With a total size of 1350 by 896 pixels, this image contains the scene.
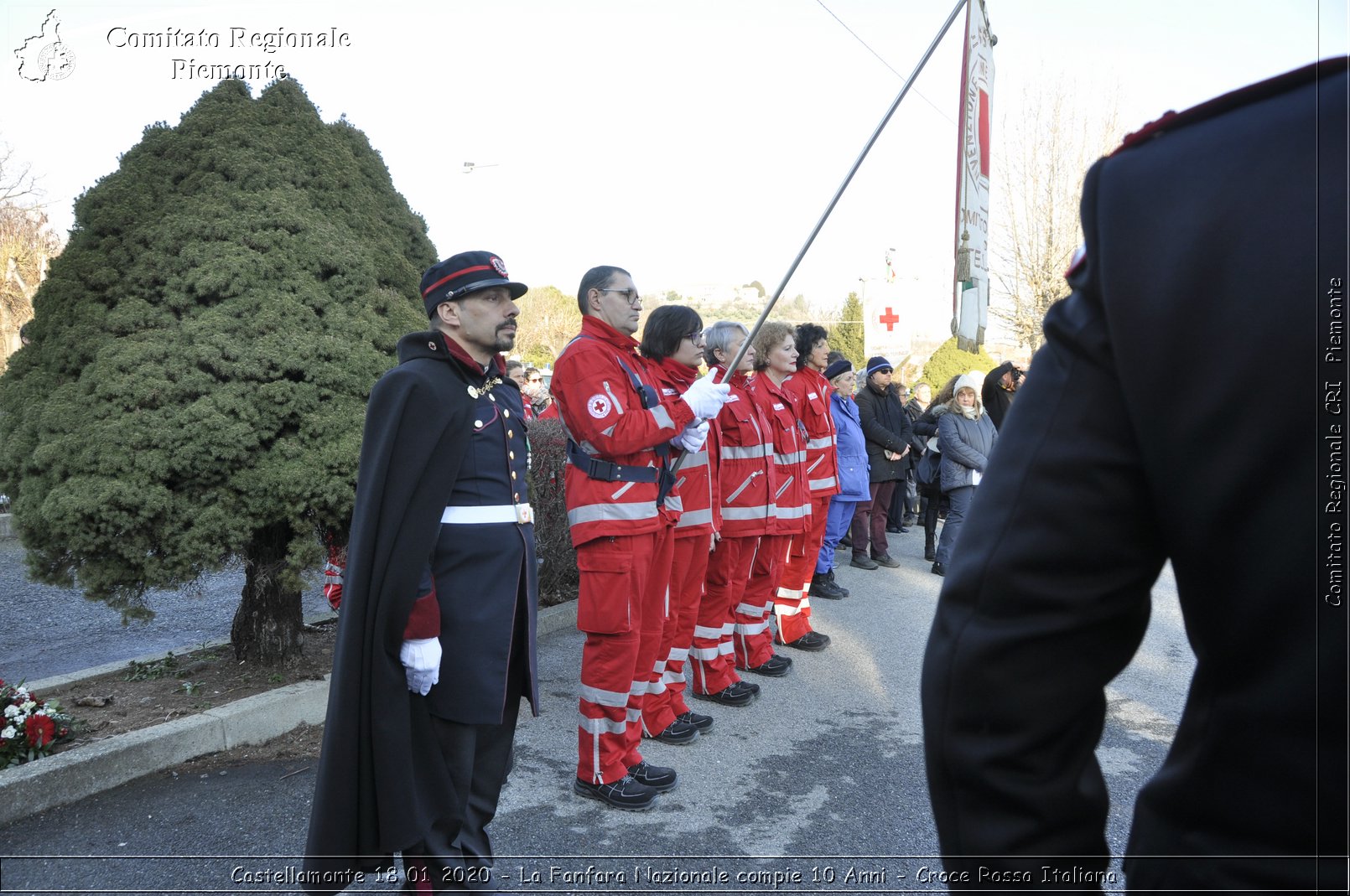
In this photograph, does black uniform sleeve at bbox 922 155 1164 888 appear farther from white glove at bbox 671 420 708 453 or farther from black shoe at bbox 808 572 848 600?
black shoe at bbox 808 572 848 600

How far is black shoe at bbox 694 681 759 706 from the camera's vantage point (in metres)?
5.51

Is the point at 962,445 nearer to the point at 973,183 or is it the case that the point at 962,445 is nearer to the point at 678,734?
the point at 973,183

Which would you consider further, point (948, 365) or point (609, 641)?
point (948, 365)

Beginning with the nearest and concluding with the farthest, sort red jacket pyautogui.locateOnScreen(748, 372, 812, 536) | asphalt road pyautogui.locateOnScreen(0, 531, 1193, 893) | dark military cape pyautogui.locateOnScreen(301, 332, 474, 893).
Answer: dark military cape pyautogui.locateOnScreen(301, 332, 474, 893), asphalt road pyautogui.locateOnScreen(0, 531, 1193, 893), red jacket pyautogui.locateOnScreen(748, 372, 812, 536)

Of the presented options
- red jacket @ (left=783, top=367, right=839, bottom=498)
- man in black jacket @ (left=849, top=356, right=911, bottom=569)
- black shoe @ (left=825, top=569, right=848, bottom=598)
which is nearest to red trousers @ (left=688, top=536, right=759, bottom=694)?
red jacket @ (left=783, top=367, right=839, bottom=498)

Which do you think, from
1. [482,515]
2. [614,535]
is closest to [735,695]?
[614,535]

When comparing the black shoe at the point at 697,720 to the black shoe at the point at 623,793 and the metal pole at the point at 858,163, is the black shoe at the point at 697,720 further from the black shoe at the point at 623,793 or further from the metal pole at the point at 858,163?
the metal pole at the point at 858,163

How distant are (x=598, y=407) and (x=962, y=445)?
18.9 ft

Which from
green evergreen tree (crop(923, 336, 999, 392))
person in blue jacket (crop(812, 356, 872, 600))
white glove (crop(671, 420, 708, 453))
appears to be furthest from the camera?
green evergreen tree (crop(923, 336, 999, 392))

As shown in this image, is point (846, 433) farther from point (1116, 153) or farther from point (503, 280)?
point (1116, 153)

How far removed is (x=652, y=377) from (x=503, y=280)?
142 cm

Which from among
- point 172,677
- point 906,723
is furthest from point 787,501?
point 172,677

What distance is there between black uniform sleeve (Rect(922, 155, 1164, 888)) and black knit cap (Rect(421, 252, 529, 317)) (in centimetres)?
257

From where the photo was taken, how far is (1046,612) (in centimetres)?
95
